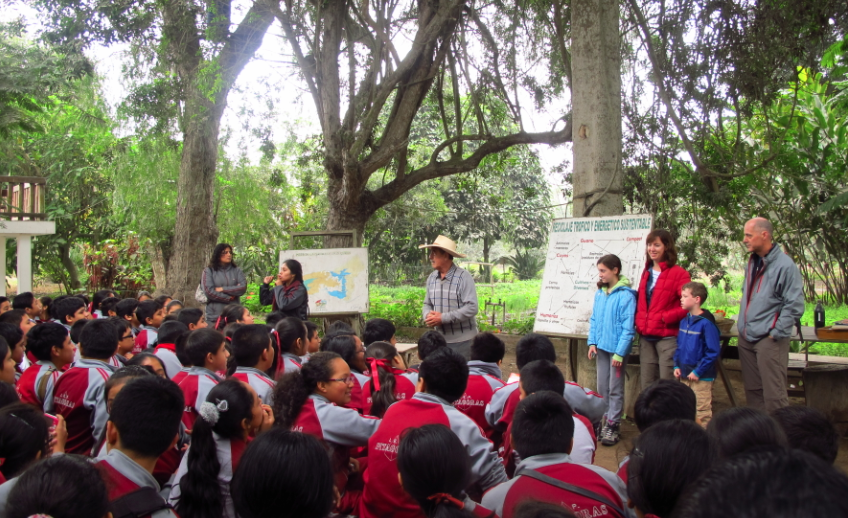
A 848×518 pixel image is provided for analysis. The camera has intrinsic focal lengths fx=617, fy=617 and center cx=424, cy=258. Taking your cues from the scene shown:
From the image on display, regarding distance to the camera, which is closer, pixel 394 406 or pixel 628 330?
pixel 394 406

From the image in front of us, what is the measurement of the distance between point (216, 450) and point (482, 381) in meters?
1.67

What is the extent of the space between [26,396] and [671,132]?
7.22 m

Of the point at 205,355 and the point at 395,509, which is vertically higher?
the point at 205,355

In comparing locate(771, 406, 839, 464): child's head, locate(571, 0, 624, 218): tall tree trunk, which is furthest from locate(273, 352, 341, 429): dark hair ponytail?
locate(571, 0, 624, 218): tall tree trunk

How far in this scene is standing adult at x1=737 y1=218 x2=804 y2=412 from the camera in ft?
14.5

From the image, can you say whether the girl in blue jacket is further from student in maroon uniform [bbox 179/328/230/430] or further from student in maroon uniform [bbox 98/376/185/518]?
student in maroon uniform [bbox 98/376/185/518]

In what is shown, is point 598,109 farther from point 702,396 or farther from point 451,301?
point 702,396

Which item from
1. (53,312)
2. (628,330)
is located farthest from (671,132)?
(53,312)

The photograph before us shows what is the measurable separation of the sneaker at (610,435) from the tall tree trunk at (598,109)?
75.1 inches

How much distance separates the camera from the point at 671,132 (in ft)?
25.4

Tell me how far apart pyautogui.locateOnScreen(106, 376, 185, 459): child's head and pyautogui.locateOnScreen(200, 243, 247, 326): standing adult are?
4401 millimetres

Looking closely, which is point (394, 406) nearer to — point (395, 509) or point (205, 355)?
point (395, 509)

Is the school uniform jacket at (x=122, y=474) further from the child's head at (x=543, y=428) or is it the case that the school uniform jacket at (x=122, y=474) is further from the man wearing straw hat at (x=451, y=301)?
the man wearing straw hat at (x=451, y=301)

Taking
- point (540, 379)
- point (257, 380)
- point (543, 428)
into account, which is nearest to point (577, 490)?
point (543, 428)
